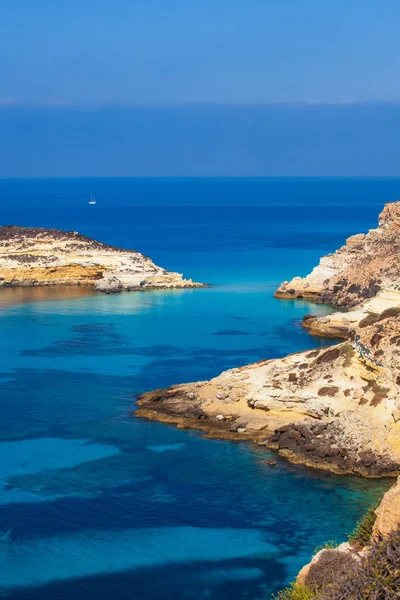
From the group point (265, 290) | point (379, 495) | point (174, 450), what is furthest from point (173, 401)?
point (265, 290)

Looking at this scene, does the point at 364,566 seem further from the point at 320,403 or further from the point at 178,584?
the point at 320,403

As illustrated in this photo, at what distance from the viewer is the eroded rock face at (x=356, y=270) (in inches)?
2443

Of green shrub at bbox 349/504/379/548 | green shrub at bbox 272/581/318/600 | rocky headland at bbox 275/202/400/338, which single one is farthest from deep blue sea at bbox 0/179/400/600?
green shrub at bbox 349/504/379/548

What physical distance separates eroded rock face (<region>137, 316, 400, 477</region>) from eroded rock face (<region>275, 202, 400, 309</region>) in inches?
961

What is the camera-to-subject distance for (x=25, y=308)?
2463 inches

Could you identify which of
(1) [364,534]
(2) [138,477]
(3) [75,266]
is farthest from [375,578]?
(3) [75,266]

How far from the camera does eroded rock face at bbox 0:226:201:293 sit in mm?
73062

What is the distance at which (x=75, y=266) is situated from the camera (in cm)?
7406

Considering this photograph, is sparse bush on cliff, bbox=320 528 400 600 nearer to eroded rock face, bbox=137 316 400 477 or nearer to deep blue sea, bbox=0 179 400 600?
deep blue sea, bbox=0 179 400 600

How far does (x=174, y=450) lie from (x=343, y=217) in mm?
122767

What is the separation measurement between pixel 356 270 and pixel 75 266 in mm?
21973

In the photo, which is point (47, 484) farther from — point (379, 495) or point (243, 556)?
point (379, 495)

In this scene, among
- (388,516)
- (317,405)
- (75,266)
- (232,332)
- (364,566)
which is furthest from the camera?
(75,266)

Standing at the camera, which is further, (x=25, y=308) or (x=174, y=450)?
(x=25, y=308)
